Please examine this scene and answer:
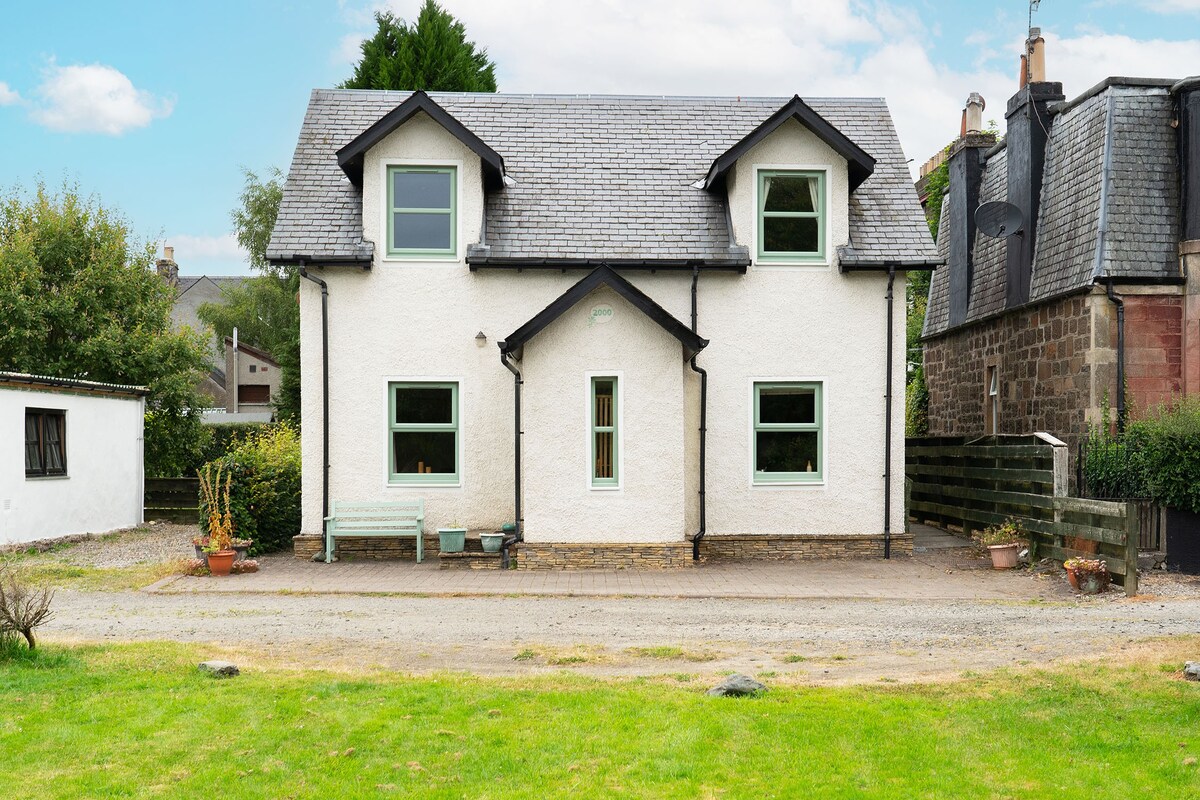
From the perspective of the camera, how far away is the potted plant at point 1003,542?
15.7 metres

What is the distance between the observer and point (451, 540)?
1628cm

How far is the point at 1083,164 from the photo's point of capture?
710 inches

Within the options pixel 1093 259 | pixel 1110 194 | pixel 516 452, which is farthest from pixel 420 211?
pixel 1110 194

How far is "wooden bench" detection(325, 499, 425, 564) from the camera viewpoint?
54.0ft

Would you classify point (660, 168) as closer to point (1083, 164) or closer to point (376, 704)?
point (1083, 164)

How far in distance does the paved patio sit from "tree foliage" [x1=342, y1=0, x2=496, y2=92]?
23.0 m

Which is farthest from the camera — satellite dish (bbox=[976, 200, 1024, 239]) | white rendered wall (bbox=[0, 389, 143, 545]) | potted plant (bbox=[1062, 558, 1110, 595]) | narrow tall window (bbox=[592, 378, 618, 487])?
satellite dish (bbox=[976, 200, 1024, 239])

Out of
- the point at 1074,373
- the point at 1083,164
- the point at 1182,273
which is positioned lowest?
the point at 1074,373

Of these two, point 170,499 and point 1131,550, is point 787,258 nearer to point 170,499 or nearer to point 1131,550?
point 1131,550

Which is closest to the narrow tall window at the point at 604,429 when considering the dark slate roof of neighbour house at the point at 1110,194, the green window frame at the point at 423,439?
the green window frame at the point at 423,439

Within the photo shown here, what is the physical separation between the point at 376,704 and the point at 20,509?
47.0 feet

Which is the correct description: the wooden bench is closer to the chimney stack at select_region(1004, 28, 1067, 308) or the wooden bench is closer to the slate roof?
the slate roof

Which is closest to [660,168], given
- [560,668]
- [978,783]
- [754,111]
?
[754,111]

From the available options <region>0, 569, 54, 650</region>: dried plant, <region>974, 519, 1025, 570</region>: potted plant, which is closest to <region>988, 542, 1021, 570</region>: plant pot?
<region>974, 519, 1025, 570</region>: potted plant
